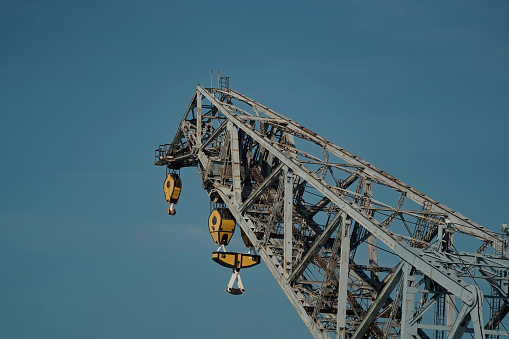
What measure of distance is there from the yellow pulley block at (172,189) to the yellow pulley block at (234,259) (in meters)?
20.8

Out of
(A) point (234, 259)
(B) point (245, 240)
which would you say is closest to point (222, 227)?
(B) point (245, 240)

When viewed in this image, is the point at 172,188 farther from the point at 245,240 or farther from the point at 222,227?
the point at 245,240

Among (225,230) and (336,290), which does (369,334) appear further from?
(225,230)

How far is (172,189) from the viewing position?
94.4m

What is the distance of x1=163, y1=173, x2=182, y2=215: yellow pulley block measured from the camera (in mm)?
94438

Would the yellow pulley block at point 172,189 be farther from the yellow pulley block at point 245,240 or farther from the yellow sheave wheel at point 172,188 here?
the yellow pulley block at point 245,240

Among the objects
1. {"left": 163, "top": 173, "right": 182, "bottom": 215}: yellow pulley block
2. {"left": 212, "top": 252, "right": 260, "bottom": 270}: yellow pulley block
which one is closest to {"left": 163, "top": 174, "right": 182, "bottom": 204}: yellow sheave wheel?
{"left": 163, "top": 173, "right": 182, "bottom": 215}: yellow pulley block

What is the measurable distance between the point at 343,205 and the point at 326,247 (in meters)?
13.5

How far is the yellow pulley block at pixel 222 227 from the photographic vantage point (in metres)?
78.1

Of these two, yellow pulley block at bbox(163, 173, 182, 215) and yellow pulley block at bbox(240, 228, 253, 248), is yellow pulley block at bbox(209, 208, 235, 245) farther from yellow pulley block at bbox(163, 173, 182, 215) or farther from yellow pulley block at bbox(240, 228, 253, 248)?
yellow pulley block at bbox(163, 173, 182, 215)

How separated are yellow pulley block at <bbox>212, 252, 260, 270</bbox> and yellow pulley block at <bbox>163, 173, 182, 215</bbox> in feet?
68.2

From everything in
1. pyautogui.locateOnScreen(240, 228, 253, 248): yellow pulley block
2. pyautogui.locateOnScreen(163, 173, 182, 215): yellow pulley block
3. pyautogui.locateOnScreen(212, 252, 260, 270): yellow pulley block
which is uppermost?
pyautogui.locateOnScreen(163, 173, 182, 215): yellow pulley block

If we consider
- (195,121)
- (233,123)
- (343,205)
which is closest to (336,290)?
(343,205)

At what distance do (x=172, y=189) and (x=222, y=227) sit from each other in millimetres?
17638
